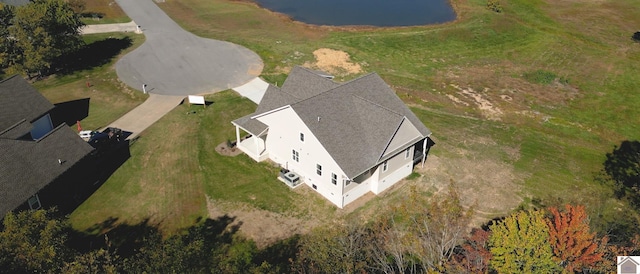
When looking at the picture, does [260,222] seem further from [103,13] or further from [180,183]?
[103,13]

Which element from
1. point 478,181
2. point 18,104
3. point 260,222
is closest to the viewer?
Answer: point 260,222

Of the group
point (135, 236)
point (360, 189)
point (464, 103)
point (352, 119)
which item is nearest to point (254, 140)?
point (352, 119)

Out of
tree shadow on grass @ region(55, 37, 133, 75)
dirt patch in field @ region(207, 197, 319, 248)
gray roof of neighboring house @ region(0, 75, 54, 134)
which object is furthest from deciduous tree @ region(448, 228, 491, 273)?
tree shadow on grass @ region(55, 37, 133, 75)

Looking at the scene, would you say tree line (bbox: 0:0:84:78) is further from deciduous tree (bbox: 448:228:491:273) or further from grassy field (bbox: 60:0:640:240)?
deciduous tree (bbox: 448:228:491:273)

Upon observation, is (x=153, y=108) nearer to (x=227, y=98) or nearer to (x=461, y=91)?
(x=227, y=98)

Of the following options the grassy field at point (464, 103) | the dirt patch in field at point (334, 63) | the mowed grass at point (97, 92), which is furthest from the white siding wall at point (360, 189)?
the mowed grass at point (97, 92)

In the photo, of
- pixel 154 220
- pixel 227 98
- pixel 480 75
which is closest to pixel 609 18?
pixel 480 75
